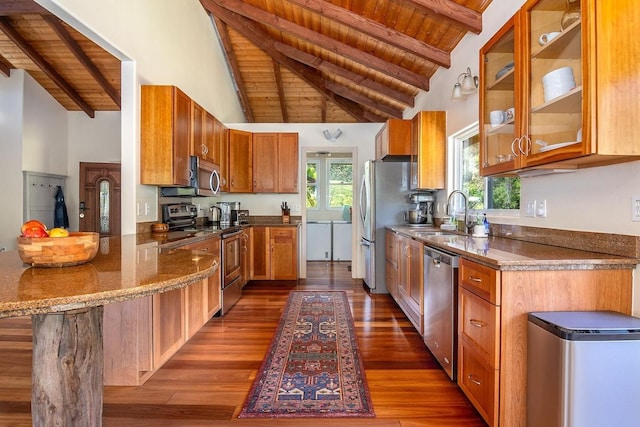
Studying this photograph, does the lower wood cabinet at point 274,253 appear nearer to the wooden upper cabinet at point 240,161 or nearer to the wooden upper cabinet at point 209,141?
the wooden upper cabinet at point 240,161

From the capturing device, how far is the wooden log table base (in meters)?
1.08

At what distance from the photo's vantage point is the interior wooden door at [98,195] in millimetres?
6730

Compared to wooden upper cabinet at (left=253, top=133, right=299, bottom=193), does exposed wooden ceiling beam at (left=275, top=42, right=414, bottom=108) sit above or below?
above

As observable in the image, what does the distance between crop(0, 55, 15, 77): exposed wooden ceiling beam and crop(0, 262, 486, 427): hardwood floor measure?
4.50m

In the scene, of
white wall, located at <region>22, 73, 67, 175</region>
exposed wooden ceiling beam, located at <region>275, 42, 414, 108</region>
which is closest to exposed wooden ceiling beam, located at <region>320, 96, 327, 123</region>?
exposed wooden ceiling beam, located at <region>275, 42, 414, 108</region>

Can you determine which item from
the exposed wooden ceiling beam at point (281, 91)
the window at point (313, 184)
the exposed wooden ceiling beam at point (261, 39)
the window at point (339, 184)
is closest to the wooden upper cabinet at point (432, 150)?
the exposed wooden ceiling beam at point (261, 39)

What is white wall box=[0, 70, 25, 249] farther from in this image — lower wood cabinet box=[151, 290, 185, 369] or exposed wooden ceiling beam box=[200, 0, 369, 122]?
lower wood cabinet box=[151, 290, 185, 369]

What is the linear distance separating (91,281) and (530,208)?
7.99ft

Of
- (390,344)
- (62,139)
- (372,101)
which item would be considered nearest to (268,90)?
(372,101)

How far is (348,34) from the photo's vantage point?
13.8 feet

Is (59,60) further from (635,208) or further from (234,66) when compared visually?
(635,208)

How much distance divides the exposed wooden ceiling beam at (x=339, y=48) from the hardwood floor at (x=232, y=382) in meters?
2.91

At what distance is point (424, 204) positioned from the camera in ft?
14.8

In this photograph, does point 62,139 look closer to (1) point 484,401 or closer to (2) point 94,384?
(2) point 94,384
